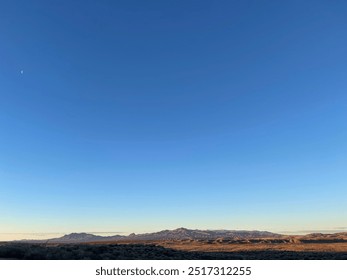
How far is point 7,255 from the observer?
2786 centimetres
